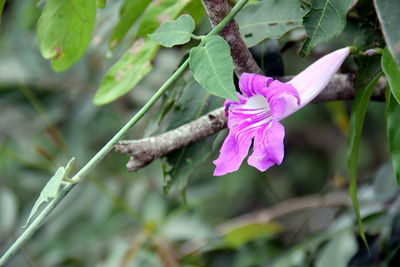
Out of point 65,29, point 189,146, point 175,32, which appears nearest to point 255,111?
point 175,32

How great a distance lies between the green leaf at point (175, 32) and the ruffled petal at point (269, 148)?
0.15 m

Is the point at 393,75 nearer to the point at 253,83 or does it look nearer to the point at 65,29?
the point at 253,83

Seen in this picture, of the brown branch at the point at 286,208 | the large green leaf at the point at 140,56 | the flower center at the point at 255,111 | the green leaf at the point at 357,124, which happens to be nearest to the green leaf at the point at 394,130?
the green leaf at the point at 357,124

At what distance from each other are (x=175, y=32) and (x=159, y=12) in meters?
0.29

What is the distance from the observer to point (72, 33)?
3.45 feet

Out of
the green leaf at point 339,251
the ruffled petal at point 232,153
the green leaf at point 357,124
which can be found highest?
the ruffled petal at point 232,153

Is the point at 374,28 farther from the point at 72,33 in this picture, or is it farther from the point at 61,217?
the point at 61,217

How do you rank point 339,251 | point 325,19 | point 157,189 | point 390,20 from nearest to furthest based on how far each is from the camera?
point 390,20, point 325,19, point 339,251, point 157,189

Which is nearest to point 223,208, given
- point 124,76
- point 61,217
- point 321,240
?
point 61,217

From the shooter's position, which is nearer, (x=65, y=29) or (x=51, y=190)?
(x=51, y=190)

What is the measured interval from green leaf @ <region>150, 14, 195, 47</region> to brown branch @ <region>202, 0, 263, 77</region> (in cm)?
3

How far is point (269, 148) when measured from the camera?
0.78 metres

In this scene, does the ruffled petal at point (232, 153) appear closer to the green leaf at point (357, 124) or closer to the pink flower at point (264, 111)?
the pink flower at point (264, 111)

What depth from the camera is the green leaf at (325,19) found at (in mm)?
845
